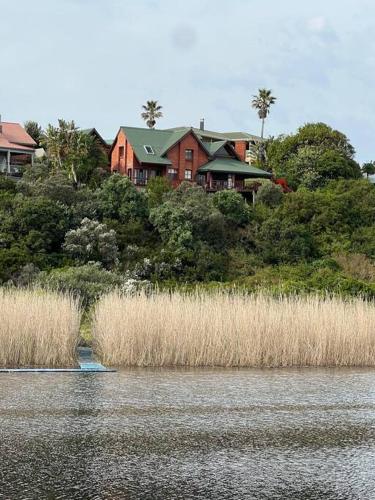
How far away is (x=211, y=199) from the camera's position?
3894cm

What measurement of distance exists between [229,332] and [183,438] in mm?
6624

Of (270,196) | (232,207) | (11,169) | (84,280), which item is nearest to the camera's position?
(84,280)

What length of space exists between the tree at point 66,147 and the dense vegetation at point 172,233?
88 millimetres

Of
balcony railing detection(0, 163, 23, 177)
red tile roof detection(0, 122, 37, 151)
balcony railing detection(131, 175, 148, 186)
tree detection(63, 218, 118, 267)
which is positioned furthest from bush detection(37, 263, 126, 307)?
red tile roof detection(0, 122, 37, 151)

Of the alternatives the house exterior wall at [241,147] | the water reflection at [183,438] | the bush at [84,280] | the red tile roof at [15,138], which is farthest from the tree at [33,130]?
the water reflection at [183,438]

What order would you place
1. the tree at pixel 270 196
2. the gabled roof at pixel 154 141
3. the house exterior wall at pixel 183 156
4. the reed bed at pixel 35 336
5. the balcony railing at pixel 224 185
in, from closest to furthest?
1. the reed bed at pixel 35 336
2. the tree at pixel 270 196
3. the balcony railing at pixel 224 185
4. the gabled roof at pixel 154 141
5. the house exterior wall at pixel 183 156

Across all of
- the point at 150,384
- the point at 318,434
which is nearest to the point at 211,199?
the point at 150,384

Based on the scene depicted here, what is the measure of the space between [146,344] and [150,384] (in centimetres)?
261

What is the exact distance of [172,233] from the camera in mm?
34688

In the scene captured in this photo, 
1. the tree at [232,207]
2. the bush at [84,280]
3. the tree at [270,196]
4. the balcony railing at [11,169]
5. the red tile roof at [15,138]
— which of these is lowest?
the bush at [84,280]

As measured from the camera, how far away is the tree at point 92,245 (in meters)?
31.6

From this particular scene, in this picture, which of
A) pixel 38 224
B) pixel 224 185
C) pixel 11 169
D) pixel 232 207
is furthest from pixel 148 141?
pixel 38 224

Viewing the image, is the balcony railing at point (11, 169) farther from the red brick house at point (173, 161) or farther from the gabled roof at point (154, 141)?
the gabled roof at point (154, 141)

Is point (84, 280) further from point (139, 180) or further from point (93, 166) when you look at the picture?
point (139, 180)
